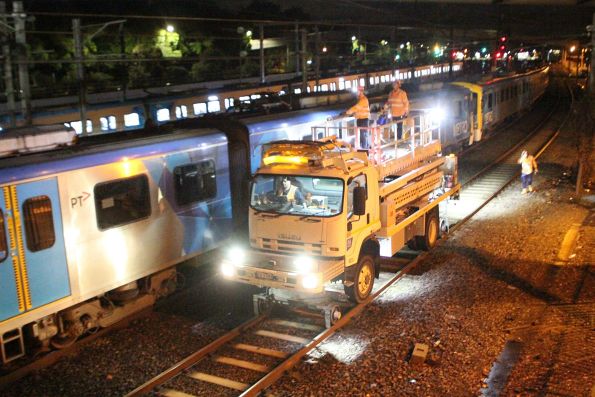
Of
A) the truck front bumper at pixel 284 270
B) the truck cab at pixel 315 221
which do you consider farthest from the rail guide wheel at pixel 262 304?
the truck front bumper at pixel 284 270

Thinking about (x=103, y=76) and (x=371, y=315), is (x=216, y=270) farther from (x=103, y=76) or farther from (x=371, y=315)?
(x=103, y=76)

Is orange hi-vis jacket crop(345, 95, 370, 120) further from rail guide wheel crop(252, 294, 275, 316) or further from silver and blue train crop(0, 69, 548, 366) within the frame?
rail guide wheel crop(252, 294, 275, 316)

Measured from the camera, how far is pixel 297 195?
407 inches

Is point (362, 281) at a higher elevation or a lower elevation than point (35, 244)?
lower

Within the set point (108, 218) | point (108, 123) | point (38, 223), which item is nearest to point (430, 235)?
point (108, 218)

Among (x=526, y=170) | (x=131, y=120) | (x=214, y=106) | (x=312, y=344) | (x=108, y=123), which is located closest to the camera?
(x=312, y=344)

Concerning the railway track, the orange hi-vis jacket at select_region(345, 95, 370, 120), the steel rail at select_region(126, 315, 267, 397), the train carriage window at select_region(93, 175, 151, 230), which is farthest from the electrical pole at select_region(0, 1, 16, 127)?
the railway track

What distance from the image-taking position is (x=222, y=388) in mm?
8398

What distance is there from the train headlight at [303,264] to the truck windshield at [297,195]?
2.32ft

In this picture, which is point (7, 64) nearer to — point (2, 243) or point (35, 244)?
point (35, 244)

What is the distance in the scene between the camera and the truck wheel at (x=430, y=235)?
548 inches

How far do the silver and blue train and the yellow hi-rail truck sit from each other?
1.58 m

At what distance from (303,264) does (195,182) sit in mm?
3129

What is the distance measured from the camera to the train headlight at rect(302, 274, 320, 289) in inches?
375
